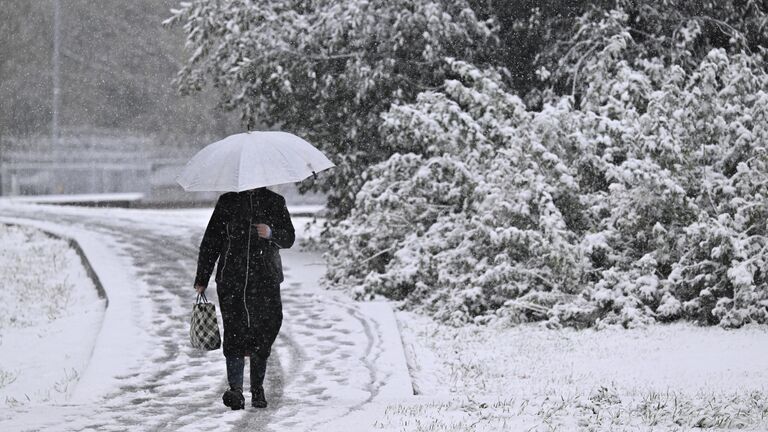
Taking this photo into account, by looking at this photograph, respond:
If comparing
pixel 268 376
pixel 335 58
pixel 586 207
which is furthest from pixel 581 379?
pixel 335 58

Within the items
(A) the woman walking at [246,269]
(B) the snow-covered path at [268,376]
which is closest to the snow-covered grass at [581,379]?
(B) the snow-covered path at [268,376]

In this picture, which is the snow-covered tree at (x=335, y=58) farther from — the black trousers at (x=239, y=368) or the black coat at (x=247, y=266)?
the black trousers at (x=239, y=368)

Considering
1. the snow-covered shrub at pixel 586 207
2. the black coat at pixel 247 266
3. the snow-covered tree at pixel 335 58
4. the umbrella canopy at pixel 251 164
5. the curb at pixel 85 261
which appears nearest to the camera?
the umbrella canopy at pixel 251 164

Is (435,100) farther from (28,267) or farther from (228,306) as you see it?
(28,267)

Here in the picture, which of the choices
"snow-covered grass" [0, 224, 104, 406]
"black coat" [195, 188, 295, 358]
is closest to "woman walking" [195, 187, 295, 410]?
"black coat" [195, 188, 295, 358]

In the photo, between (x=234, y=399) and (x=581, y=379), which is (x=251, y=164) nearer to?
(x=234, y=399)

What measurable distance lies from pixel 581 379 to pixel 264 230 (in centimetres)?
310

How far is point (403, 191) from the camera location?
12102mm

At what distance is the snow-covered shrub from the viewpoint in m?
9.80

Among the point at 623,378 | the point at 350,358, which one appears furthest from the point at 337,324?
the point at 623,378

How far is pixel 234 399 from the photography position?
614 centimetres

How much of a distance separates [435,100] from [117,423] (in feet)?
23.7

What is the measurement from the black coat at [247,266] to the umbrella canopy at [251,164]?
215mm

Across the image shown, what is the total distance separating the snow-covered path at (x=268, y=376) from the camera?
5.95 metres
